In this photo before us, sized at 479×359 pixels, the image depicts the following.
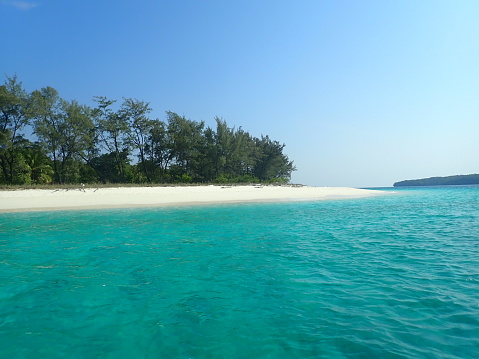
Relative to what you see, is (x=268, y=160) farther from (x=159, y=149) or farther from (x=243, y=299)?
(x=243, y=299)

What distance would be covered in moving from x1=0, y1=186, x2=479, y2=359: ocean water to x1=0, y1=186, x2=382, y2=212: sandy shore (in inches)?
553

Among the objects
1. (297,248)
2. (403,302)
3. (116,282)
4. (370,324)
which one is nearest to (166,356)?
(370,324)

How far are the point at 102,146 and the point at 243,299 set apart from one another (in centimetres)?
4056

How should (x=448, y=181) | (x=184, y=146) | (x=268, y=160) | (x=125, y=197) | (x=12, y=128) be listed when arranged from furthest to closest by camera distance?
(x=448, y=181) < (x=268, y=160) < (x=184, y=146) < (x=12, y=128) < (x=125, y=197)

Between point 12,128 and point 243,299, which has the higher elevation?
point 12,128

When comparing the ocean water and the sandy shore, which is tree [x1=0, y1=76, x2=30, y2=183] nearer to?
the sandy shore

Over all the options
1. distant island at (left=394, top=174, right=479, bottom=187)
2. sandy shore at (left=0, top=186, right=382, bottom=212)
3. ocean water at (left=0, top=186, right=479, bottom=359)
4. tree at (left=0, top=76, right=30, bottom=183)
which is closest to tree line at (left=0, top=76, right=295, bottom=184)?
tree at (left=0, top=76, right=30, bottom=183)

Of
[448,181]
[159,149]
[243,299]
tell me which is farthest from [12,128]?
[448,181]

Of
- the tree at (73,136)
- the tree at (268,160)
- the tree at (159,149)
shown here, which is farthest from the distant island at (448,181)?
the tree at (73,136)

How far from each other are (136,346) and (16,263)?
532 cm

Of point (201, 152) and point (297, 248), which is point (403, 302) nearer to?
point (297, 248)

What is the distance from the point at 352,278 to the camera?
5.32 meters

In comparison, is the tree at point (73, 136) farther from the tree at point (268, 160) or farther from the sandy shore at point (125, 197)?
the tree at point (268, 160)

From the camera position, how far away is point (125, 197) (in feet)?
80.6
